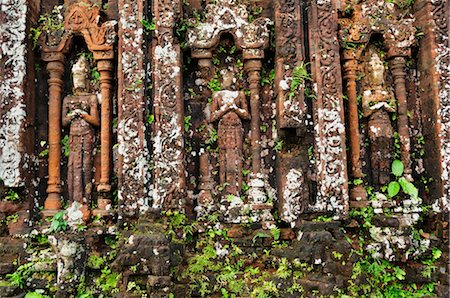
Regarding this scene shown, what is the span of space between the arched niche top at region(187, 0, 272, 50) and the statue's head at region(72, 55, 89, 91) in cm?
173

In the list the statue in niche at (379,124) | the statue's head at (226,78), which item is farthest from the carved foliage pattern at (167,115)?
the statue in niche at (379,124)

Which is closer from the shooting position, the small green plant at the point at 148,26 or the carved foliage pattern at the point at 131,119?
the carved foliage pattern at the point at 131,119

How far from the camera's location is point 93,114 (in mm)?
6289

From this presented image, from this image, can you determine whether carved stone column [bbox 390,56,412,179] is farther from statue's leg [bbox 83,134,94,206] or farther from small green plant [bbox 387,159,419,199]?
statue's leg [bbox 83,134,94,206]

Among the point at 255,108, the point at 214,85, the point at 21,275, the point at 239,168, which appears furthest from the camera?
the point at 214,85

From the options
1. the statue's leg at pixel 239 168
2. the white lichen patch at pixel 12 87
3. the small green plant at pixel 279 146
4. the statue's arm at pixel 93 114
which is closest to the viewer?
the white lichen patch at pixel 12 87

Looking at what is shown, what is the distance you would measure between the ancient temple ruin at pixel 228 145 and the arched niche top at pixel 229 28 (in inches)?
0.9

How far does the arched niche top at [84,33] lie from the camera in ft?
20.7

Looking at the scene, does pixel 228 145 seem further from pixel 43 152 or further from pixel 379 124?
pixel 43 152

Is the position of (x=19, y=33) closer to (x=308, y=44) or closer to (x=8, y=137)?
(x=8, y=137)

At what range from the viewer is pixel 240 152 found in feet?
20.2

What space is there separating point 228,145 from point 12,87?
132 inches

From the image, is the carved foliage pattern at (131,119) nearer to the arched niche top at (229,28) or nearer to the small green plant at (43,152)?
the arched niche top at (229,28)

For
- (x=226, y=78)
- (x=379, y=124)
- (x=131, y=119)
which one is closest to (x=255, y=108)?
(x=226, y=78)
